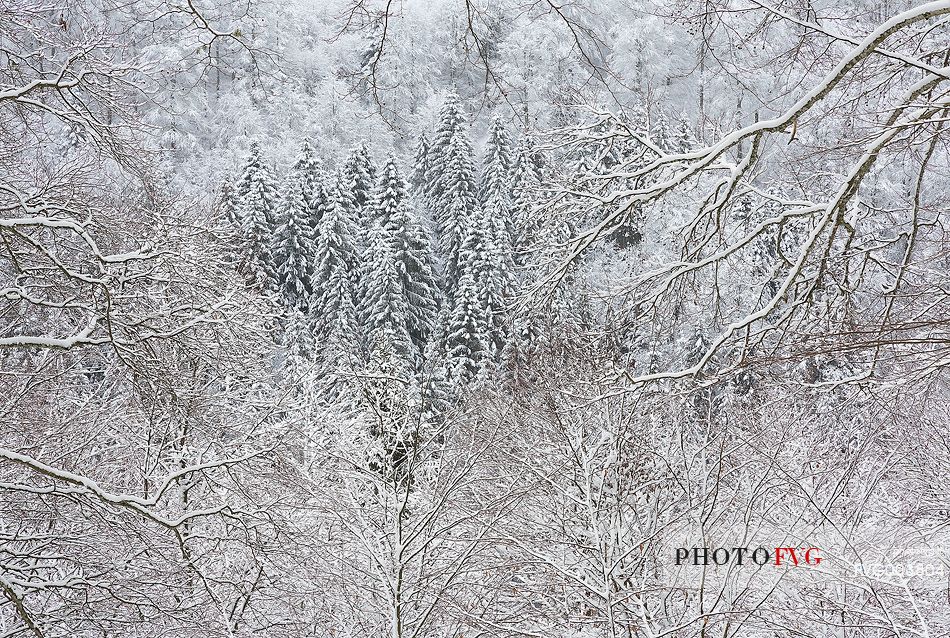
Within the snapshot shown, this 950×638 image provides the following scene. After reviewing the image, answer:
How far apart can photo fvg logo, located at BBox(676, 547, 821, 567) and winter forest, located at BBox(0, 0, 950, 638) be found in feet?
0.37

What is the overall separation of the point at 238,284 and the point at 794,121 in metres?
6.98

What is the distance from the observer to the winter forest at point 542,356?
3.54 meters

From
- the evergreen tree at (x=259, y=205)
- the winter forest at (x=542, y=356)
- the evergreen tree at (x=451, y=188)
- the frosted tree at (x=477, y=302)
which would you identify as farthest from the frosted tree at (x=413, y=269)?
the winter forest at (x=542, y=356)

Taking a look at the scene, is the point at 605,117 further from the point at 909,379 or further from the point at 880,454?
the point at 880,454

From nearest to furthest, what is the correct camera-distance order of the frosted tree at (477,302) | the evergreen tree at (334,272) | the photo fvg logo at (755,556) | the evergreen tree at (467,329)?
the photo fvg logo at (755,556)
the frosted tree at (477,302)
the evergreen tree at (467,329)
the evergreen tree at (334,272)

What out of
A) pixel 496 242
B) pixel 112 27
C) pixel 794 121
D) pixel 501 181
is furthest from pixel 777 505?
pixel 501 181

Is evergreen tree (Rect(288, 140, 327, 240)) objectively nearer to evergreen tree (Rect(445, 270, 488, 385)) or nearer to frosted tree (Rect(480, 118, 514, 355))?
frosted tree (Rect(480, 118, 514, 355))

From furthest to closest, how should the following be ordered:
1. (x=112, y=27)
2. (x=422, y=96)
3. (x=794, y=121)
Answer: (x=422, y=96)
(x=112, y=27)
(x=794, y=121)

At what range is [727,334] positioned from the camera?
3764 millimetres

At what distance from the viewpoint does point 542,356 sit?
41.8 ft

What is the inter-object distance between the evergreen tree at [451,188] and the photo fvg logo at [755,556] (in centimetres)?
2370

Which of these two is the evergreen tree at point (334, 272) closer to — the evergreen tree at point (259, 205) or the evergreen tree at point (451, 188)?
the evergreen tree at point (259, 205)

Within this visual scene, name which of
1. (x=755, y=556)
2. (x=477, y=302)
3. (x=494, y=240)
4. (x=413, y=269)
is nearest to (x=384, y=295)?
(x=413, y=269)

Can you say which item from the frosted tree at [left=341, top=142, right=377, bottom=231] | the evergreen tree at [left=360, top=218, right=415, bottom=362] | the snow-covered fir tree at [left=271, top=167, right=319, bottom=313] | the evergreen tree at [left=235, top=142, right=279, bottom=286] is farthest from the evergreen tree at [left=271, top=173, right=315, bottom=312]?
the evergreen tree at [left=360, top=218, right=415, bottom=362]
